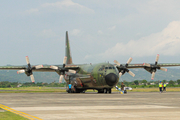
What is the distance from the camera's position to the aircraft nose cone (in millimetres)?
38531

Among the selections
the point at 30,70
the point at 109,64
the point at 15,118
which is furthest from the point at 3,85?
the point at 15,118

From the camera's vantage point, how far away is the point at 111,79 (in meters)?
38.5

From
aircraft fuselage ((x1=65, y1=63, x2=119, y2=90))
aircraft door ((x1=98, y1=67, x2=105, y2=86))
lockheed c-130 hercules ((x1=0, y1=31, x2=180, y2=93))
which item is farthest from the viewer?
aircraft door ((x1=98, y1=67, x2=105, y2=86))

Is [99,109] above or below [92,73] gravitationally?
below

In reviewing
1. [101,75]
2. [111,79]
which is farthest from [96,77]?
[111,79]

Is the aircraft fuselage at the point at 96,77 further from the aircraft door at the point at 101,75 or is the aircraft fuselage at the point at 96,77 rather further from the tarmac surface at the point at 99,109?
the tarmac surface at the point at 99,109

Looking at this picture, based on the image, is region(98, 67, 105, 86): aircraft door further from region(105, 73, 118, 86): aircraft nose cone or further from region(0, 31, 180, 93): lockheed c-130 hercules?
region(105, 73, 118, 86): aircraft nose cone

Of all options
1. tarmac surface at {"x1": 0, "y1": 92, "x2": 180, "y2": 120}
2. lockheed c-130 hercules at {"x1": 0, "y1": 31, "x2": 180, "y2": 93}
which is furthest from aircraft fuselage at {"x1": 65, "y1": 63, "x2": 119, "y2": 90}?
tarmac surface at {"x1": 0, "y1": 92, "x2": 180, "y2": 120}

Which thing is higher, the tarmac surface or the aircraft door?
Result: the aircraft door

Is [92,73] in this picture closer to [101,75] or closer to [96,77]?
[96,77]

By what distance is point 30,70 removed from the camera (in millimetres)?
45719

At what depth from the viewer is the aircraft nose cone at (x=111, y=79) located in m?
38.5

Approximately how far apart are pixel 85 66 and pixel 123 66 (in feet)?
19.7

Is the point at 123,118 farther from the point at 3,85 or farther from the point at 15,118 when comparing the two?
the point at 3,85
